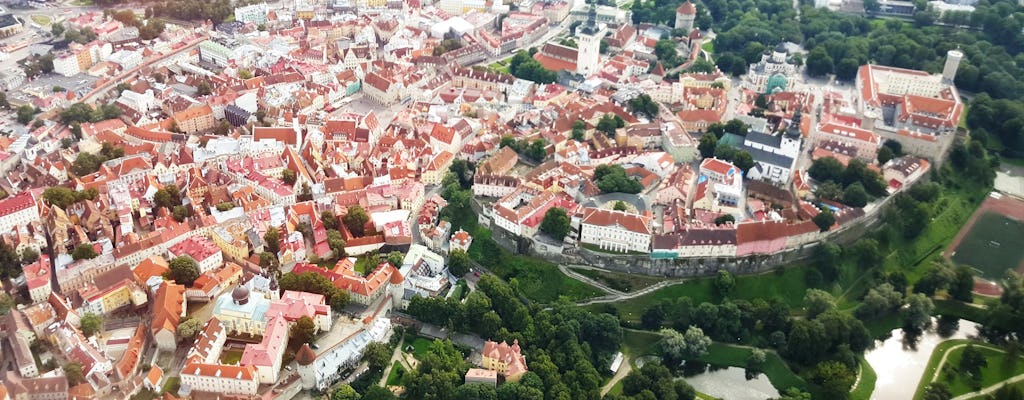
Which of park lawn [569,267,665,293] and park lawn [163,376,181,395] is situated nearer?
park lawn [163,376,181,395]

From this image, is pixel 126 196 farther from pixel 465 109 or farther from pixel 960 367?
pixel 960 367

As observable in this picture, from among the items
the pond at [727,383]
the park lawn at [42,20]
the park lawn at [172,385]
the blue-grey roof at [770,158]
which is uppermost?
the blue-grey roof at [770,158]

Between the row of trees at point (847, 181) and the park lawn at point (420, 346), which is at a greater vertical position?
the row of trees at point (847, 181)

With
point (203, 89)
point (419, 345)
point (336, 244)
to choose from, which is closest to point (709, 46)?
point (203, 89)

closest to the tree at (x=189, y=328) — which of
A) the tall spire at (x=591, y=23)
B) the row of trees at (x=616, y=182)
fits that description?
the row of trees at (x=616, y=182)

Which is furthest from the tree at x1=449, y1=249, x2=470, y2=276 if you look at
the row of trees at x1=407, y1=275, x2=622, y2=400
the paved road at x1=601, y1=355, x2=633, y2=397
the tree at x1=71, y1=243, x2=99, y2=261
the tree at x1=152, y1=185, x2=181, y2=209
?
the tree at x1=71, y1=243, x2=99, y2=261

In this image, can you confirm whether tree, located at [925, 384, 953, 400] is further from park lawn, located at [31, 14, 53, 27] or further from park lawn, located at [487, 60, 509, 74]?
park lawn, located at [31, 14, 53, 27]

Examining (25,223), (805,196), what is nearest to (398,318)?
(25,223)

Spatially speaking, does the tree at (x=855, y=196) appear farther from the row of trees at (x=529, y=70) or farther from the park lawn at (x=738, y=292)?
the row of trees at (x=529, y=70)
